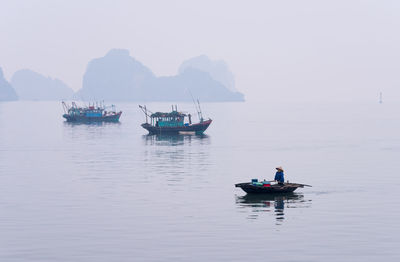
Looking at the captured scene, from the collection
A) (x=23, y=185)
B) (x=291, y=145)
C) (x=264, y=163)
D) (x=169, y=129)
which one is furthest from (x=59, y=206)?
(x=169, y=129)

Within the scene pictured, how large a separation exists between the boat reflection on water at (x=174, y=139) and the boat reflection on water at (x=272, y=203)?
59167 mm

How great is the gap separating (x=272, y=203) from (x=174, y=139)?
243ft

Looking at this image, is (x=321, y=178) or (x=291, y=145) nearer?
(x=321, y=178)

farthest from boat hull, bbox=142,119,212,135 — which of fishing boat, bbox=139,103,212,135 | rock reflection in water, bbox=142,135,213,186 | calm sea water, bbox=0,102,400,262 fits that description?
calm sea water, bbox=0,102,400,262

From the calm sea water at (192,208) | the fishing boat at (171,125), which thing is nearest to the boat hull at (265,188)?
the calm sea water at (192,208)

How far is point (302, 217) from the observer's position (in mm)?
46938

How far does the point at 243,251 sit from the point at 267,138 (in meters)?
102

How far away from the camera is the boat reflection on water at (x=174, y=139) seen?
118 meters

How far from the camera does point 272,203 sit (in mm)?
52750

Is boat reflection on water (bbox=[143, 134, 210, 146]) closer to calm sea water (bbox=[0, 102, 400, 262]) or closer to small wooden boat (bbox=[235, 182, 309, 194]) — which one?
calm sea water (bbox=[0, 102, 400, 262])

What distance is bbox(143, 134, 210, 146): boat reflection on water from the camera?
118 m

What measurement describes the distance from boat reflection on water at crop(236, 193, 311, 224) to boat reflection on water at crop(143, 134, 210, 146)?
194 ft

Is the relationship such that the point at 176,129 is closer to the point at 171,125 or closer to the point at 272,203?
the point at 171,125

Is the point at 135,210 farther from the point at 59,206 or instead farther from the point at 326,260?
the point at 326,260
